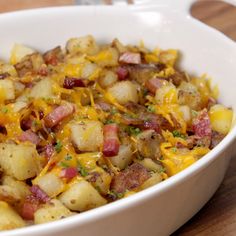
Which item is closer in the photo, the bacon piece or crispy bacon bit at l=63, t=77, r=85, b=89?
the bacon piece

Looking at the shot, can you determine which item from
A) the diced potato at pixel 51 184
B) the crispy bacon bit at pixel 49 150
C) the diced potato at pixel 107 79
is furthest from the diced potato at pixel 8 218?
the diced potato at pixel 107 79

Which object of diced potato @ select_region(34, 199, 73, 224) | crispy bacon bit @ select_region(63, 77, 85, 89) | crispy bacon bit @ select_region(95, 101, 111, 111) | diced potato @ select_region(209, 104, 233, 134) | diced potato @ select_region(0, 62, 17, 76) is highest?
crispy bacon bit @ select_region(63, 77, 85, 89)

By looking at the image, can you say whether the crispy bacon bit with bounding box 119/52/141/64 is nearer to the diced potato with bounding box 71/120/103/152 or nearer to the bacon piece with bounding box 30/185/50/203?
the diced potato with bounding box 71/120/103/152

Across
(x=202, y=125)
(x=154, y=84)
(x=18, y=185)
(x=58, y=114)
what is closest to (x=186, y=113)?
(x=202, y=125)

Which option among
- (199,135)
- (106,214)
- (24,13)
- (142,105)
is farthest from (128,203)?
Result: (24,13)

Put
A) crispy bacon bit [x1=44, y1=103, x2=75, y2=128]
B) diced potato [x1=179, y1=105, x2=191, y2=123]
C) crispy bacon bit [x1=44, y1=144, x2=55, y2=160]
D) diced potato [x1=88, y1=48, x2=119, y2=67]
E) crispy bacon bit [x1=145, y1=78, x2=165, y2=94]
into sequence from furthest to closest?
diced potato [x1=88, y1=48, x2=119, y2=67], crispy bacon bit [x1=145, y1=78, x2=165, y2=94], diced potato [x1=179, y1=105, x2=191, y2=123], crispy bacon bit [x1=44, y1=103, x2=75, y2=128], crispy bacon bit [x1=44, y1=144, x2=55, y2=160]

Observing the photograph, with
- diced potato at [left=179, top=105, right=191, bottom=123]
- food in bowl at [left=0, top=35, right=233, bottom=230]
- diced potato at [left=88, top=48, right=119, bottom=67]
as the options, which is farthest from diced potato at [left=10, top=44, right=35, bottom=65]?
diced potato at [left=179, top=105, right=191, bottom=123]
